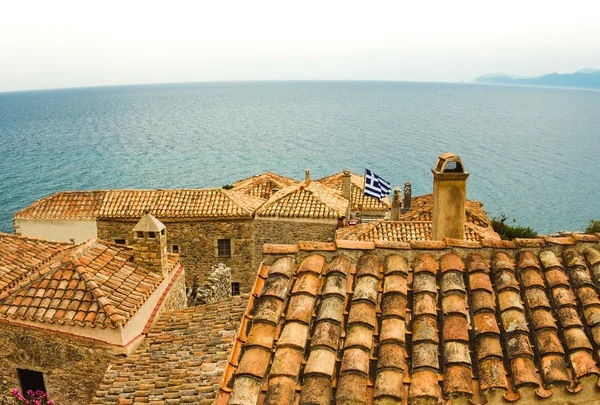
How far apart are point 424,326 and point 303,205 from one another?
69.3 ft

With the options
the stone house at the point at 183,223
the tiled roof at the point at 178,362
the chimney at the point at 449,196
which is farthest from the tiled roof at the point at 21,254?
the chimney at the point at 449,196

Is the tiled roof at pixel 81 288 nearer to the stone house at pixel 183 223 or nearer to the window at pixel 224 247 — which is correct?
the stone house at pixel 183 223

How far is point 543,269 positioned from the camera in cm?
630

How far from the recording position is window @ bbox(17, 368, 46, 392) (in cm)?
1295

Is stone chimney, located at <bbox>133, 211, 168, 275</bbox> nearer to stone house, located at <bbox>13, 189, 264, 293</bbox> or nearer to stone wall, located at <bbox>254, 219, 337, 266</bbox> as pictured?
stone house, located at <bbox>13, 189, 264, 293</bbox>

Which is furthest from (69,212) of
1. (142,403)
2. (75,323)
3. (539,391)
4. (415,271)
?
(539,391)

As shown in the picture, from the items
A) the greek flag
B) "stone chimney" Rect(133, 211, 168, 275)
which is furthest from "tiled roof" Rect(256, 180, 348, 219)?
"stone chimney" Rect(133, 211, 168, 275)

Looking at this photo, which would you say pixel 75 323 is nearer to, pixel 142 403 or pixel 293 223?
pixel 142 403

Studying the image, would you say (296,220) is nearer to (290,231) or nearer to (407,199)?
(290,231)

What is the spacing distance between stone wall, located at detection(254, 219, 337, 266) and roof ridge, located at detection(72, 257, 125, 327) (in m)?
12.9

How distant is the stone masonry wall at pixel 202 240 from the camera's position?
85.5 ft

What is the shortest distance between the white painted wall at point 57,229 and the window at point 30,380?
46.7 feet

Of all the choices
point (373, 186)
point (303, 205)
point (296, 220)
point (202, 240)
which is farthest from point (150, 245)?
point (373, 186)

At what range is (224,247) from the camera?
26.4 meters
